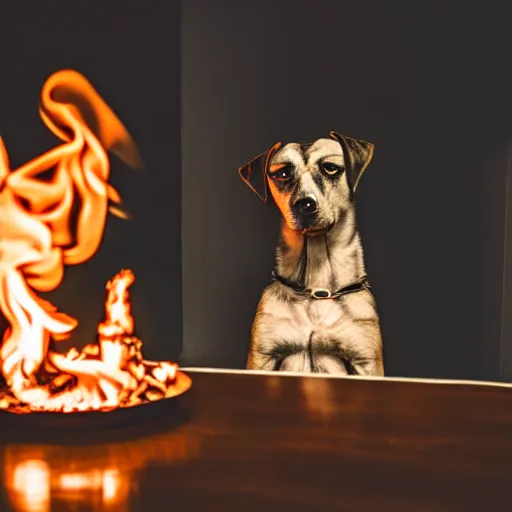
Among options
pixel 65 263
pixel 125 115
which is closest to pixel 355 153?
pixel 125 115

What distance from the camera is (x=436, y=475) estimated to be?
100 centimetres

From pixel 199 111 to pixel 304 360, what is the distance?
918 millimetres

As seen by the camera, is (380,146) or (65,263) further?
(380,146)

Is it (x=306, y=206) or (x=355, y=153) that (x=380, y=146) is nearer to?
(x=355, y=153)

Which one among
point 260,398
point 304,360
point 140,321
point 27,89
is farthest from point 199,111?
point 260,398

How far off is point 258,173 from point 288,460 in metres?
1.20

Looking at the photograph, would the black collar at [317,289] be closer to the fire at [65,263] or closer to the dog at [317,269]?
the dog at [317,269]

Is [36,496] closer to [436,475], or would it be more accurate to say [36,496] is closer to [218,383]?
[436,475]

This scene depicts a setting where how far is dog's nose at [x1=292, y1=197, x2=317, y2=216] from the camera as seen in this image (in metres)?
2.04

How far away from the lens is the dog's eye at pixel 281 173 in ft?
6.76

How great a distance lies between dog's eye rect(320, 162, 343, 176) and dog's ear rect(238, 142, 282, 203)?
7.1 inches

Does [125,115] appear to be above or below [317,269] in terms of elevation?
above

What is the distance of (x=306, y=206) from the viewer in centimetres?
204

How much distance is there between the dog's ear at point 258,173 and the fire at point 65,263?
0.36 metres
